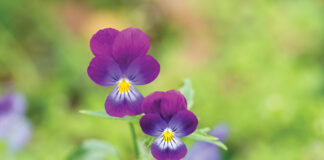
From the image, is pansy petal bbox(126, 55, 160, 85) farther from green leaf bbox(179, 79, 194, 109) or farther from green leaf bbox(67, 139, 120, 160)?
green leaf bbox(67, 139, 120, 160)

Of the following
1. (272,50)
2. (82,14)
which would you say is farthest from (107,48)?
(82,14)

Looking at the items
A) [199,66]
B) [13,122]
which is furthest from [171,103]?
[199,66]

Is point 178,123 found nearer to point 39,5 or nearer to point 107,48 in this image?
point 107,48

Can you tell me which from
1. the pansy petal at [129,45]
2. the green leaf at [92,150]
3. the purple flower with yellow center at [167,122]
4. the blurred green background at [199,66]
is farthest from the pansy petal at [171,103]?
the blurred green background at [199,66]

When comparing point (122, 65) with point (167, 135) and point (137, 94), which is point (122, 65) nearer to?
point (137, 94)

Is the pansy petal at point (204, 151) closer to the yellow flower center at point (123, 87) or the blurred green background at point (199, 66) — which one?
the yellow flower center at point (123, 87)
